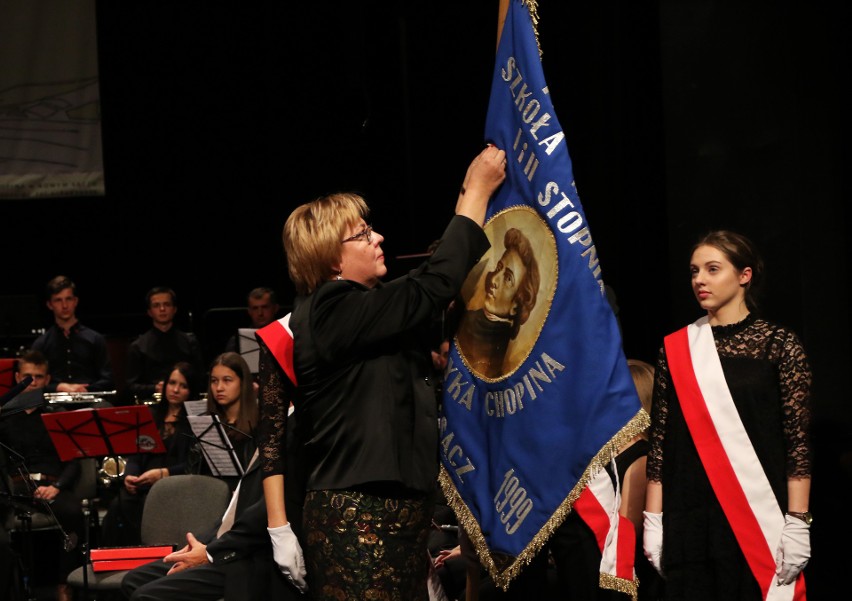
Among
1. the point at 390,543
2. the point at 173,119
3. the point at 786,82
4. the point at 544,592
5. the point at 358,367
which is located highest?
the point at 173,119

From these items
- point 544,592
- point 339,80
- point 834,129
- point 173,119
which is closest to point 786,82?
point 834,129

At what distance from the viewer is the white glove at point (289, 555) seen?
2875 mm

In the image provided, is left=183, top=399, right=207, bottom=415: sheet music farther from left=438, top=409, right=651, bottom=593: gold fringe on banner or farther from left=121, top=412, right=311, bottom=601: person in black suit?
left=438, top=409, right=651, bottom=593: gold fringe on banner

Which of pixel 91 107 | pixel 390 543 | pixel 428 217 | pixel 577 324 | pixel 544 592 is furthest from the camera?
pixel 91 107

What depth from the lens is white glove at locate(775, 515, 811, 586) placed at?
319 centimetres

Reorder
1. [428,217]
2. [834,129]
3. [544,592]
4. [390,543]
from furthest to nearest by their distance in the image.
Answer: [428,217], [834,129], [544,592], [390,543]

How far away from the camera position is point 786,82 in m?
4.84

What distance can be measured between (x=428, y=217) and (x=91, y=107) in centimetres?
393

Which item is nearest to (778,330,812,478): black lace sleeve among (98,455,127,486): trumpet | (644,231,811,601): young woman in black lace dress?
(644,231,811,601): young woman in black lace dress

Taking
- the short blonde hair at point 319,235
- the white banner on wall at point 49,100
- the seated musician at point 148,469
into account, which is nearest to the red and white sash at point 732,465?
the short blonde hair at point 319,235

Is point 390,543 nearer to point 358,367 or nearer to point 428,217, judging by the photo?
point 358,367

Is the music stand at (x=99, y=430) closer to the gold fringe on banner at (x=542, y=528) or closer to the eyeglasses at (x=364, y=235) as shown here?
the gold fringe on banner at (x=542, y=528)

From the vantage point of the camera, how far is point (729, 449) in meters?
3.29

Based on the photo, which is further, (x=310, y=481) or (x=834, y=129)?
(x=834, y=129)
